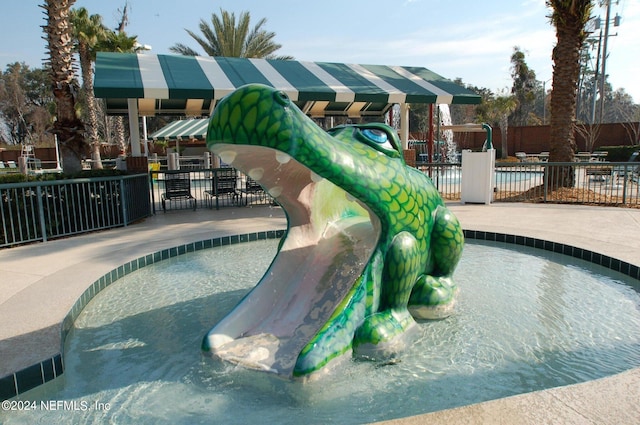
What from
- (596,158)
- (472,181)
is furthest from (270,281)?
(596,158)

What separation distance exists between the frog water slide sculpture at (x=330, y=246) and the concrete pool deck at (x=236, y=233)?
4.06 ft

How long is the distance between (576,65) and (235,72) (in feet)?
29.5

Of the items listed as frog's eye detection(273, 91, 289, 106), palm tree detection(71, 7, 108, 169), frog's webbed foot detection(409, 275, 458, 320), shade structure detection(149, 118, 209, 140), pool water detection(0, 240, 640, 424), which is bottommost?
pool water detection(0, 240, 640, 424)

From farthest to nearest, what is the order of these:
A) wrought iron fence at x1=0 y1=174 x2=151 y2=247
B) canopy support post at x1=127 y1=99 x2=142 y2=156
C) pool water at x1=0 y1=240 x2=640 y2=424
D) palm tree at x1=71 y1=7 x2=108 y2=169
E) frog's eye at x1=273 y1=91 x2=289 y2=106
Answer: palm tree at x1=71 y1=7 x2=108 y2=169
canopy support post at x1=127 y1=99 x2=142 y2=156
wrought iron fence at x1=0 y1=174 x2=151 y2=247
pool water at x1=0 y1=240 x2=640 y2=424
frog's eye at x1=273 y1=91 x2=289 y2=106

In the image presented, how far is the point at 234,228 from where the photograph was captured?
8055 millimetres

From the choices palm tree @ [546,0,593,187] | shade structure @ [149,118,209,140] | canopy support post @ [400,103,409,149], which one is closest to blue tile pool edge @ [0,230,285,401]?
canopy support post @ [400,103,409,149]

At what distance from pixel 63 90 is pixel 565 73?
12.4m

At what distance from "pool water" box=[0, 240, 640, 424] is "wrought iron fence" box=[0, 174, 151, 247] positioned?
3.14m

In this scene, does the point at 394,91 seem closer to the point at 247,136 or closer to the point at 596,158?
the point at 247,136

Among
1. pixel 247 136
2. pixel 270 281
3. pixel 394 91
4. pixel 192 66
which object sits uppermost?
pixel 192 66

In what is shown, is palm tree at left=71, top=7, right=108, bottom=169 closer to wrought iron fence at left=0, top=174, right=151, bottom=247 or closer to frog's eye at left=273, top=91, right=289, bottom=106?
wrought iron fence at left=0, top=174, right=151, bottom=247

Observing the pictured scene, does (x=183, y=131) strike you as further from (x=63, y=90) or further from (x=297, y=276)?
(x=297, y=276)

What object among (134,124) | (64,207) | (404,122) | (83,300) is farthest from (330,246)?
(404,122)

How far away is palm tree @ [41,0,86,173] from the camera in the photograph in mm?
9828
